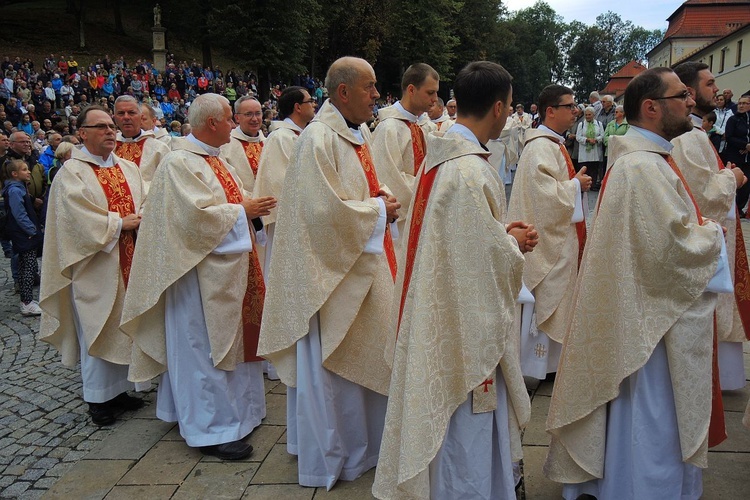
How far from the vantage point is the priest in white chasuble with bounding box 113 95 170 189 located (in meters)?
5.39

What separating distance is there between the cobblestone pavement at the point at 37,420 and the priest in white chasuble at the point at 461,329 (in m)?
2.49

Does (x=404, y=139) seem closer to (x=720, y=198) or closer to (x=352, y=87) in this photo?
(x=352, y=87)

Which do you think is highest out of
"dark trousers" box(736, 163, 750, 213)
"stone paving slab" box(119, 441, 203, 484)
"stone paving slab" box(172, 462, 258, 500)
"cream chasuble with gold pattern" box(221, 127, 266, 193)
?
"cream chasuble with gold pattern" box(221, 127, 266, 193)

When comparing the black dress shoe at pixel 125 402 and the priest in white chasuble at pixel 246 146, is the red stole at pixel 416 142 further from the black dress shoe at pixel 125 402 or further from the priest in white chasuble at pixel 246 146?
the black dress shoe at pixel 125 402

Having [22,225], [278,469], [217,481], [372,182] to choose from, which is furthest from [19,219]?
[372,182]

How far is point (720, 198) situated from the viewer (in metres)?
4.12

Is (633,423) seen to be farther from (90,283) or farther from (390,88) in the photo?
(390,88)

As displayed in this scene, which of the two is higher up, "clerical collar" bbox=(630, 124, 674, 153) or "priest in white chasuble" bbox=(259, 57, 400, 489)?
"clerical collar" bbox=(630, 124, 674, 153)

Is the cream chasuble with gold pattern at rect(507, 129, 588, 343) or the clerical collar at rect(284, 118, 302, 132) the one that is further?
the clerical collar at rect(284, 118, 302, 132)

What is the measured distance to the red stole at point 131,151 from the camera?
5.49m

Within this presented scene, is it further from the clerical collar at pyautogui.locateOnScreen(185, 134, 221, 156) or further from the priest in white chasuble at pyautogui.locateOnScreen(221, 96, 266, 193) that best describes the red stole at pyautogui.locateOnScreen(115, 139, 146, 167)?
the clerical collar at pyautogui.locateOnScreen(185, 134, 221, 156)

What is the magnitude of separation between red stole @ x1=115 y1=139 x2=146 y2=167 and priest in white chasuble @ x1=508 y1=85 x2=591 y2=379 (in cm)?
324

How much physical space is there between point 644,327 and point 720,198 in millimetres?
1789


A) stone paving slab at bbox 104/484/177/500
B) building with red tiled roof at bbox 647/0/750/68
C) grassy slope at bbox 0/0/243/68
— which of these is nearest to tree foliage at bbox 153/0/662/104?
grassy slope at bbox 0/0/243/68
